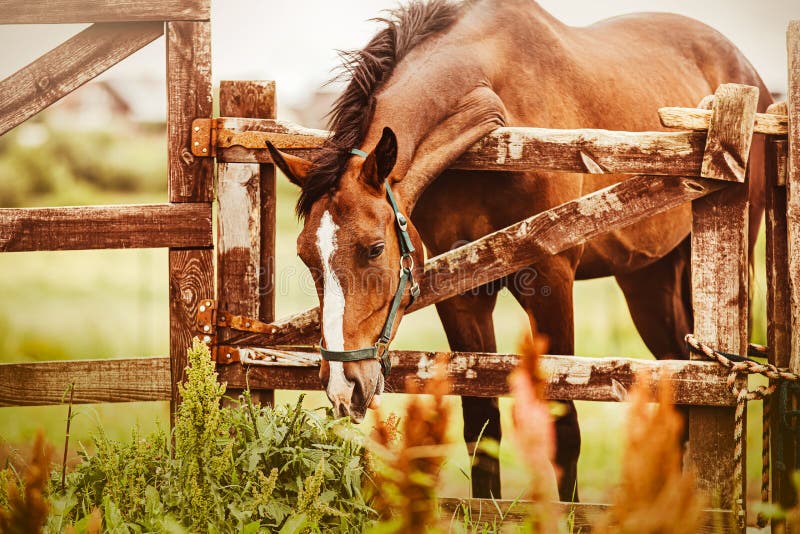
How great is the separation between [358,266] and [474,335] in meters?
1.25

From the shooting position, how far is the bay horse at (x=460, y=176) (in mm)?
2660

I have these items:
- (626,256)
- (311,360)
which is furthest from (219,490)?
(626,256)

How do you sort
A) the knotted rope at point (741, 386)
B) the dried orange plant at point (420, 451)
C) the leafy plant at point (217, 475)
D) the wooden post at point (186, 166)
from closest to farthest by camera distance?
the dried orange plant at point (420, 451) → the leafy plant at point (217, 475) → the knotted rope at point (741, 386) → the wooden post at point (186, 166)

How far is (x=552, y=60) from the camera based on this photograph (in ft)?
12.3

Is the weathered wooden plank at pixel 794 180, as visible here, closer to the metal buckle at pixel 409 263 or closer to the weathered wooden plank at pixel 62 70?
the metal buckle at pixel 409 263

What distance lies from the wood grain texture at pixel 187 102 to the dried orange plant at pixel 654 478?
2708 mm

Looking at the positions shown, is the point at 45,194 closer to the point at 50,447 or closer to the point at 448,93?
the point at 448,93

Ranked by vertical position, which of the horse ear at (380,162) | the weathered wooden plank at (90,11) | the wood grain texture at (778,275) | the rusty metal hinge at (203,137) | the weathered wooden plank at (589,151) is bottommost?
the wood grain texture at (778,275)

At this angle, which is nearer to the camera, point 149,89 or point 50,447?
point 50,447

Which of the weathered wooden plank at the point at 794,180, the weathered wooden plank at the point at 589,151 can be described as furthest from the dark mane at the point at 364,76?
the weathered wooden plank at the point at 794,180

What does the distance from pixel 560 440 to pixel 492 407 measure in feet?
1.25

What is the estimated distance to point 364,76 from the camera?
3100 millimetres

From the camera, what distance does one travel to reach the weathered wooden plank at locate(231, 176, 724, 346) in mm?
3014

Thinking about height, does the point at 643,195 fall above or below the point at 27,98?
below
